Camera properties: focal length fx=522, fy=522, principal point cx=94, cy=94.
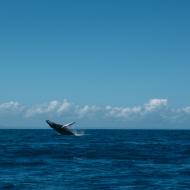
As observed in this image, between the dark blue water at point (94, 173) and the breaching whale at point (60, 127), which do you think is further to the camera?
the breaching whale at point (60, 127)

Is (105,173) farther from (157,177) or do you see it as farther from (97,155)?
(97,155)

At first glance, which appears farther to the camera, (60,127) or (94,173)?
(60,127)

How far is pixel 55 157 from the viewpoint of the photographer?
5612 cm

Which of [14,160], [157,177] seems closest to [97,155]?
[14,160]

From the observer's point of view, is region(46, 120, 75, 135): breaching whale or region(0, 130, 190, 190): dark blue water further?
region(46, 120, 75, 135): breaching whale

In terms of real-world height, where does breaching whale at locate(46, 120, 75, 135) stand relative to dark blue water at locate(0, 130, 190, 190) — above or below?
above

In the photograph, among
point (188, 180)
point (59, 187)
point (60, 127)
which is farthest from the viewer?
point (60, 127)

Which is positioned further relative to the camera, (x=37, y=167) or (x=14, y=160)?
(x=14, y=160)

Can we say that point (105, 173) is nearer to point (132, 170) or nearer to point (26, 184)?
point (132, 170)

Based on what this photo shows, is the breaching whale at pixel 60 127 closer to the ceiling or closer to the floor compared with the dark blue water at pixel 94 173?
closer to the ceiling

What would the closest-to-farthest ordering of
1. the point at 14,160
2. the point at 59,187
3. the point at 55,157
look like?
1. the point at 59,187
2. the point at 14,160
3. the point at 55,157

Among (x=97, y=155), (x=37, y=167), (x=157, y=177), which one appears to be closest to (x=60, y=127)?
(x=97, y=155)

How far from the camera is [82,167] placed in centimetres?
4528

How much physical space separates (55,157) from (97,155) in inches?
209
